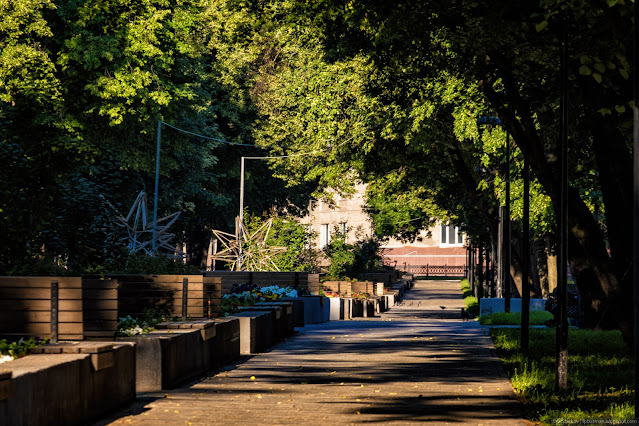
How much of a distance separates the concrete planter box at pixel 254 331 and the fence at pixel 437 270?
8888cm

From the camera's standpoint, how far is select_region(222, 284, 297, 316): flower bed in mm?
21472

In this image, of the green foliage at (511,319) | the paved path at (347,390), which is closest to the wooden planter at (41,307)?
the paved path at (347,390)

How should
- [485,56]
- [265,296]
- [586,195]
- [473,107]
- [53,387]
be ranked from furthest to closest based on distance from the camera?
1. [586,195]
2. [473,107]
3. [265,296]
4. [485,56]
5. [53,387]

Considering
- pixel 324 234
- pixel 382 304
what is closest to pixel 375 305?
pixel 382 304

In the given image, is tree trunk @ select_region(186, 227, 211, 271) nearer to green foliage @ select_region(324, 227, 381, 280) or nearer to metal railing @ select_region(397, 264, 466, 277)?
green foliage @ select_region(324, 227, 381, 280)

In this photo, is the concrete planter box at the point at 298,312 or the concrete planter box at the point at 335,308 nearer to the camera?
the concrete planter box at the point at 298,312

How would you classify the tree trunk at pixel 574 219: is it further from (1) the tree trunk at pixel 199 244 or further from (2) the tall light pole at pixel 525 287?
(1) the tree trunk at pixel 199 244

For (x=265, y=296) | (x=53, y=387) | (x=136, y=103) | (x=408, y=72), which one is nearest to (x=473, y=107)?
(x=408, y=72)

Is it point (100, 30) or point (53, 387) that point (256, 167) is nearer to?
point (100, 30)

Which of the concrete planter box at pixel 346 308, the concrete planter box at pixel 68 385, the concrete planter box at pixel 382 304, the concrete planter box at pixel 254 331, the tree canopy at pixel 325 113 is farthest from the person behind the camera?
the concrete planter box at pixel 382 304

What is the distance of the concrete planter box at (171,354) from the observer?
12586 mm

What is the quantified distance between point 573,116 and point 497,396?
23.9 ft

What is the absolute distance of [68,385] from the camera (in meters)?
9.24

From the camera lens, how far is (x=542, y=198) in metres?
33.8
